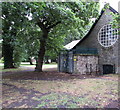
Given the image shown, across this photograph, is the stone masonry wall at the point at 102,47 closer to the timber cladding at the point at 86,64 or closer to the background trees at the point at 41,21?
the timber cladding at the point at 86,64

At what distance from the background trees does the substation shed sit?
2.09 metres

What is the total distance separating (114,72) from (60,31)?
22.6 ft

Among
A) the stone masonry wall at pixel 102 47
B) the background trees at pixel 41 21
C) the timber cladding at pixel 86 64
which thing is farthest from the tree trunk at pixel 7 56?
the timber cladding at pixel 86 64

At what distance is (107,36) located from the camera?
12094 millimetres

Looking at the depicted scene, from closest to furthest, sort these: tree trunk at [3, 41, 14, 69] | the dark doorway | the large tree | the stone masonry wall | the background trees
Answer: the background trees, the large tree, the stone masonry wall, the dark doorway, tree trunk at [3, 41, 14, 69]

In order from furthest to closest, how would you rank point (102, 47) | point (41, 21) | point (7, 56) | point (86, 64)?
1. point (7, 56)
2. point (102, 47)
3. point (86, 64)
4. point (41, 21)

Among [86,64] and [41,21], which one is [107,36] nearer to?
[86,64]

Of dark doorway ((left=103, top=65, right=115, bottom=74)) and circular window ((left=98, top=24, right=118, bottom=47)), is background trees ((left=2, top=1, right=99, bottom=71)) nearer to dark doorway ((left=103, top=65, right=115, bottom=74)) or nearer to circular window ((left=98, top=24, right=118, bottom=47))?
circular window ((left=98, top=24, right=118, bottom=47))

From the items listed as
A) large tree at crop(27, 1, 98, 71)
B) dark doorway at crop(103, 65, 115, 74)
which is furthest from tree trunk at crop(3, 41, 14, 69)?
dark doorway at crop(103, 65, 115, 74)

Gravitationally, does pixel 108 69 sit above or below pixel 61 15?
below

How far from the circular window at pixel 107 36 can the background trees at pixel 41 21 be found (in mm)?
2501

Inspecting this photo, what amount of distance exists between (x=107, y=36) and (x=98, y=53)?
6.62ft

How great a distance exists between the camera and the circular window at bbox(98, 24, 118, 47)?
11.7 m

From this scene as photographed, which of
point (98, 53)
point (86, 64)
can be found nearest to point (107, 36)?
point (98, 53)
